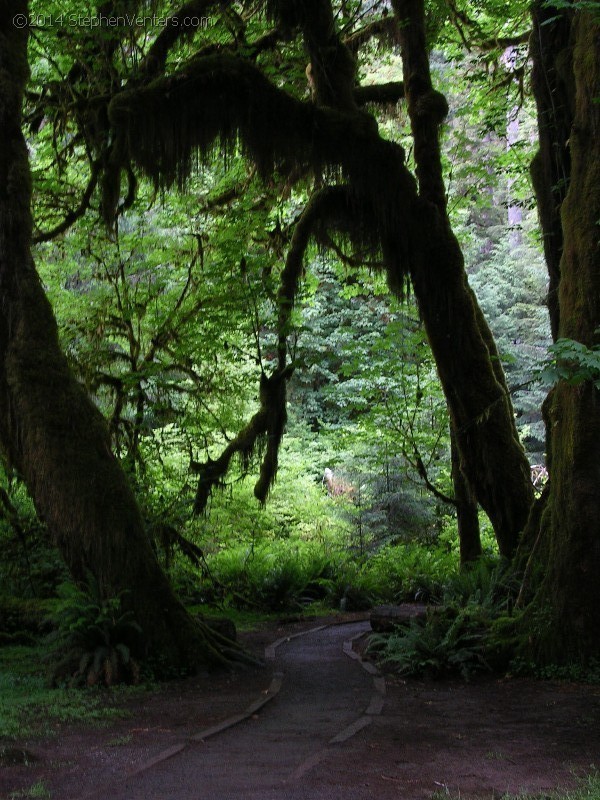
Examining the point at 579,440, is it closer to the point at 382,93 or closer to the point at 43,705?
the point at 43,705

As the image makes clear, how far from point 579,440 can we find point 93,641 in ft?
18.2

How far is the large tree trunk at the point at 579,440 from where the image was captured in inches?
300

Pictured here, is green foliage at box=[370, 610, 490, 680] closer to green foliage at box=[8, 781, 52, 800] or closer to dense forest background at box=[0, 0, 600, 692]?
dense forest background at box=[0, 0, 600, 692]

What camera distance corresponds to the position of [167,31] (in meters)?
11.9

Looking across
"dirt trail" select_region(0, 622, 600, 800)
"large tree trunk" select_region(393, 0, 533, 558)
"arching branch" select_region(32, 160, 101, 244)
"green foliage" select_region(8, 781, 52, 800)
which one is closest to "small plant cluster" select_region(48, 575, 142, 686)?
"dirt trail" select_region(0, 622, 600, 800)

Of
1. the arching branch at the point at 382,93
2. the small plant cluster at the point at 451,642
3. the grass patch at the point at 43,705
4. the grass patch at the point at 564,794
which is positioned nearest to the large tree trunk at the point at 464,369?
the small plant cluster at the point at 451,642

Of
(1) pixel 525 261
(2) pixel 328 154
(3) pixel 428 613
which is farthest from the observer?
(1) pixel 525 261

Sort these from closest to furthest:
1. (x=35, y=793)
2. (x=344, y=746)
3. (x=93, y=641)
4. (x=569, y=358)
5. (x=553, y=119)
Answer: (x=35, y=793), (x=569, y=358), (x=344, y=746), (x=93, y=641), (x=553, y=119)

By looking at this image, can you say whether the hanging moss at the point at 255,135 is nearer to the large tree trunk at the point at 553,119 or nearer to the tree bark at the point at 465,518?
the large tree trunk at the point at 553,119

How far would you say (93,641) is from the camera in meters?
8.05

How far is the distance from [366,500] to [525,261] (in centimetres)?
1513

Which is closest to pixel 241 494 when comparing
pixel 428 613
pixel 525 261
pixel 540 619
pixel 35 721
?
pixel 428 613

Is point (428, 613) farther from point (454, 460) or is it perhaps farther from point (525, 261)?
point (525, 261)
